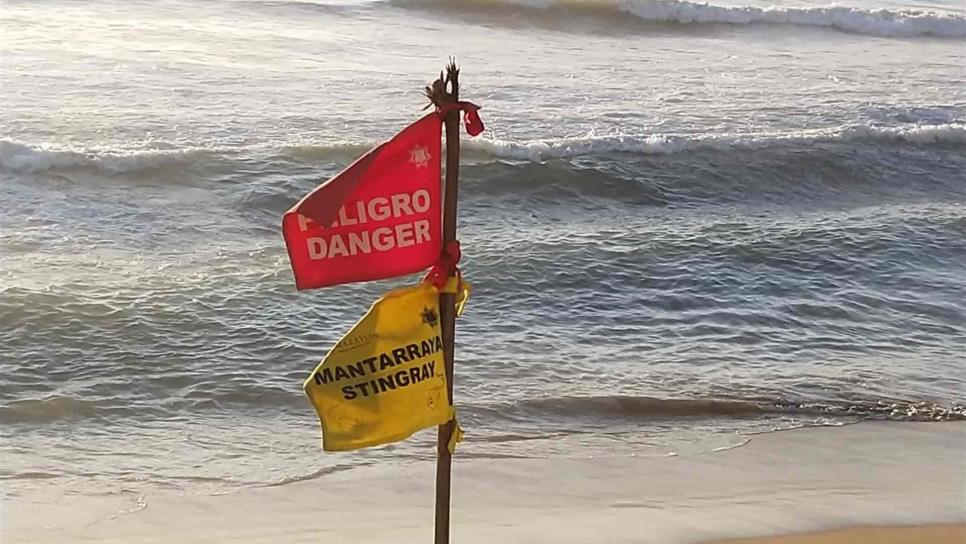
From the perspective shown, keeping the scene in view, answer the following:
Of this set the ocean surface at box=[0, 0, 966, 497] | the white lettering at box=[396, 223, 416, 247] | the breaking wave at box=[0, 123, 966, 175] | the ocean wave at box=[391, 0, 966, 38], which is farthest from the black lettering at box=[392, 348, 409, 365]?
the ocean wave at box=[391, 0, 966, 38]

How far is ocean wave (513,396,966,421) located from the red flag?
289cm

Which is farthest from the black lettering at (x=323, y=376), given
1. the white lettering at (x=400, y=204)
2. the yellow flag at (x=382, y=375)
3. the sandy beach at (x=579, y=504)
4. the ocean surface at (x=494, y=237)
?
the ocean surface at (x=494, y=237)

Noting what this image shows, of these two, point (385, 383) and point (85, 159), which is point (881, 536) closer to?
point (385, 383)

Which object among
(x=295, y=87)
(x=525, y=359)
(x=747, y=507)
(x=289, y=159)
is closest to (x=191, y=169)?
(x=289, y=159)

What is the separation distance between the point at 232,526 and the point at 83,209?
4391 millimetres

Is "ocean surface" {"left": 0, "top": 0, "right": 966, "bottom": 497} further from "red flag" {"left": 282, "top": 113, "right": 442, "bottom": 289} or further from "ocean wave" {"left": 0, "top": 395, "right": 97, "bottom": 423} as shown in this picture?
"red flag" {"left": 282, "top": 113, "right": 442, "bottom": 289}

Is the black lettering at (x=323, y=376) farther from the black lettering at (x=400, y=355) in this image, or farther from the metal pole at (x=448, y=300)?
the metal pole at (x=448, y=300)

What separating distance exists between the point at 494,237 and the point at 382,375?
5430 mm

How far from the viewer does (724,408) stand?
5.79m

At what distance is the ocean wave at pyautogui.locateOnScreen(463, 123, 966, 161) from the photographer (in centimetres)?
1014

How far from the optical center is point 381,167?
2.84 meters

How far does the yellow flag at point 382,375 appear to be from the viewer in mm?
2957

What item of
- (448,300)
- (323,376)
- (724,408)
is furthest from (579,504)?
(323,376)

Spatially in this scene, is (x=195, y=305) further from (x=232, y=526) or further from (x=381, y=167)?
(x=381, y=167)
